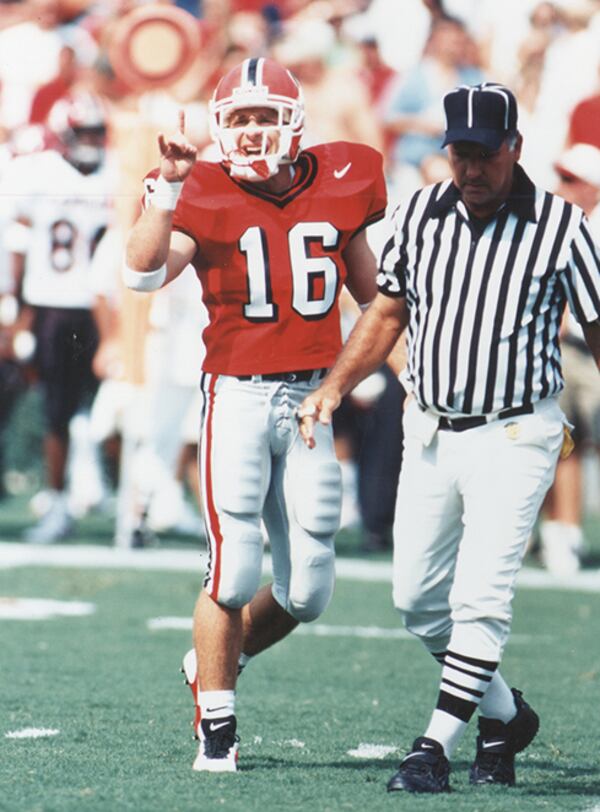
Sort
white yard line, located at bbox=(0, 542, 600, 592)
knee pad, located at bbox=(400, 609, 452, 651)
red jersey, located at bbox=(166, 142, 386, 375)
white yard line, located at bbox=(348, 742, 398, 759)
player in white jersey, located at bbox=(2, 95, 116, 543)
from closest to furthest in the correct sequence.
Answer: knee pad, located at bbox=(400, 609, 452, 651) < red jersey, located at bbox=(166, 142, 386, 375) < white yard line, located at bbox=(348, 742, 398, 759) < white yard line, located at bbox=(0, 542, 600, 592) < player in white jersey, located at bbox=(2, 95, 116, 543)

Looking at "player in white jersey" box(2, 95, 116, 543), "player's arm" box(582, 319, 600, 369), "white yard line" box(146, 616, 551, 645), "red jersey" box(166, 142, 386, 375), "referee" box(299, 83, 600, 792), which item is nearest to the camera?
"referee" box(299, 83, 600, 792)

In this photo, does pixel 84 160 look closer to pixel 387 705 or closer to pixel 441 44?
pixel 441 44

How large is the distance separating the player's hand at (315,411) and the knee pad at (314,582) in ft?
1.07

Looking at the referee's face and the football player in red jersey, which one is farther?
the football player in red jersey

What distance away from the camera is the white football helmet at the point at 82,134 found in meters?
9.51

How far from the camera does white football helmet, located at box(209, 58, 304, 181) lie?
4.50 metres

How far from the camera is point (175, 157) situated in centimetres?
423

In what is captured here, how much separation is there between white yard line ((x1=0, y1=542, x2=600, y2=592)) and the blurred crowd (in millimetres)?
197

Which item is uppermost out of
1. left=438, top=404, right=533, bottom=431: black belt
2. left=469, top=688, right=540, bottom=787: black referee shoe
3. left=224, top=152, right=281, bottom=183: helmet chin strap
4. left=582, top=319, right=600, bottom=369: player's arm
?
left=224, top=152, right=281, bottom=183: helmet chin strap

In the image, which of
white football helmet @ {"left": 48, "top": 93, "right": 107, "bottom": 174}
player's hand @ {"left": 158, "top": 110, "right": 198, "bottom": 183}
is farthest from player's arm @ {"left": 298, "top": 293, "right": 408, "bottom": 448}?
white football helmet @ {"left": 48, "top": 93, "right": 107, "bottom": 174}

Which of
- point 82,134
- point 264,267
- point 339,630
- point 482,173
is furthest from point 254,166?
point 82,134

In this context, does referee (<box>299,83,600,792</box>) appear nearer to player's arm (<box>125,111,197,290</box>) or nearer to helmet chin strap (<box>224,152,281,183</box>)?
helmet chin strap (<box>224,152,281,183</box>)

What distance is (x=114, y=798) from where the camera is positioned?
390cm

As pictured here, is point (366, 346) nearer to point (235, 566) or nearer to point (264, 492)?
point (264, 492)
